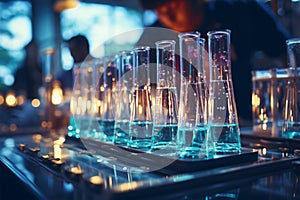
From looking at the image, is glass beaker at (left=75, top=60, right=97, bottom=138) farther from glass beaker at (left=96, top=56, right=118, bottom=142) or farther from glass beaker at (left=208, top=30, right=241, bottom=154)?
glass beaker at (left=208, top=30, right=241, bottom=154)

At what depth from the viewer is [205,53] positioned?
0.59 metres

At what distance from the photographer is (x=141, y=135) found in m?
0.63

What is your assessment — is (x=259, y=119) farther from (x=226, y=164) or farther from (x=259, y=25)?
(x=259, y=25)

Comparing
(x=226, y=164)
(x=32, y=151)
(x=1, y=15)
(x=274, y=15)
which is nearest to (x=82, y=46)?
(x=32, y=151)

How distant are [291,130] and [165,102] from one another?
1.10 ft

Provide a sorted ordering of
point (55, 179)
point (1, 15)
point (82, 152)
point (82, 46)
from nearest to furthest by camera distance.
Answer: point (55, 179)
point (82, 152)
point (82, 46)
point (1, 15)

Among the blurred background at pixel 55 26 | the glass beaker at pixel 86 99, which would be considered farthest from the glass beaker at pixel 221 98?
the blurred background at pixel 55 26

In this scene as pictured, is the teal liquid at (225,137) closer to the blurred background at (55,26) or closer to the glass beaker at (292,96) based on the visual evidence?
the glass beaker at (292,96)

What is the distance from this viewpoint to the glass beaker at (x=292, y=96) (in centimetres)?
72

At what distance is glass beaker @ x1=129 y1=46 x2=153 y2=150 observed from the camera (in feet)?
2.06

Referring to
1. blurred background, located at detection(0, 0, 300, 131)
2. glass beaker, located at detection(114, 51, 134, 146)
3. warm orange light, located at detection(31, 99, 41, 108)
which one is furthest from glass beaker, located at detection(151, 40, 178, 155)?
blurred background, located at detection(0, 0, 300, 131)

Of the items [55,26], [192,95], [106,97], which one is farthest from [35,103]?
[192,95]

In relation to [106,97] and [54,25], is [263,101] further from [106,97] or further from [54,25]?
[54,25]

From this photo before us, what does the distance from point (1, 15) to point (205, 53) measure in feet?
14.9
